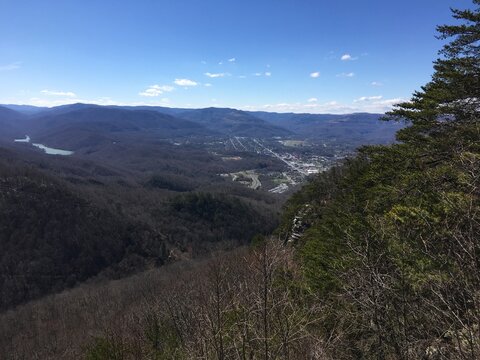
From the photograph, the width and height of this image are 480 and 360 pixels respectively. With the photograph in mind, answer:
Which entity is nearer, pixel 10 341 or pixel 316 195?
pixel 316 195

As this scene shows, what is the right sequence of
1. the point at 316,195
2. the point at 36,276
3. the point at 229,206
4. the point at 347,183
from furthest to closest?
the point at 229,206 < the point at 36,276 < the point at 316,195 < the point at 347,183

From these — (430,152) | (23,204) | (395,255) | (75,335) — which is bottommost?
(75,335)

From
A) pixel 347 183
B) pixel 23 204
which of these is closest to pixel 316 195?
pixel 347 183

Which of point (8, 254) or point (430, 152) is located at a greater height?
point (430, 152)

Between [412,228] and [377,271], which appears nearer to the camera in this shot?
[377,271]

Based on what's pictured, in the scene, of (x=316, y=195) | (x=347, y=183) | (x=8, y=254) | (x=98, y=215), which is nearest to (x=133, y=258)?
(x=98, y=215)

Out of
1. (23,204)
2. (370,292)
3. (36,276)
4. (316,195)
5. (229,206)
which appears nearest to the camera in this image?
(370,292)

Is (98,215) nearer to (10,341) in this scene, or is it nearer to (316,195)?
(10,341)

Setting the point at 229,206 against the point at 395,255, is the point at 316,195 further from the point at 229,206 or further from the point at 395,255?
the point at 229,206

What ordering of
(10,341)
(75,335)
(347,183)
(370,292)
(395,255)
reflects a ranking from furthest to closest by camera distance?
(10,341), (75,335), (347,183), (395,255), (370,292)
